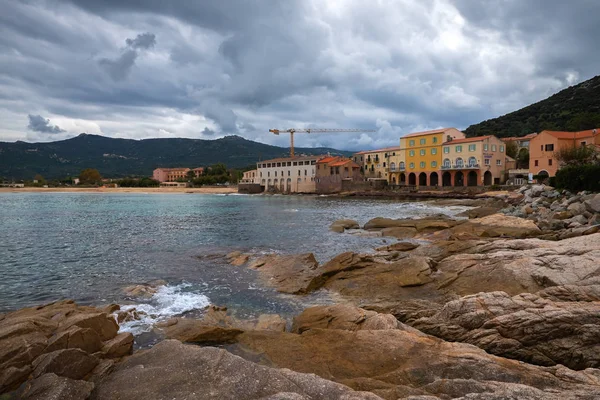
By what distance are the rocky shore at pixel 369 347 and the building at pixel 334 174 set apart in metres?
89.0

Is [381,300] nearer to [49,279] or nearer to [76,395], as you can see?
[76,395]

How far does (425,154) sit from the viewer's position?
91000 millimetres

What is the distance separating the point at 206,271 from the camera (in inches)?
736

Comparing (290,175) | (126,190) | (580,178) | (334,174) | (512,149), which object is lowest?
(126,190)

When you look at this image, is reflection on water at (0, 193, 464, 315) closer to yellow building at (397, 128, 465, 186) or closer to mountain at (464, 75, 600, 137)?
yellow building at (397, 128, 465, 186)

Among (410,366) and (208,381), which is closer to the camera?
(208,381)

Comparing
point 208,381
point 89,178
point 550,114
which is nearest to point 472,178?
point 550,114

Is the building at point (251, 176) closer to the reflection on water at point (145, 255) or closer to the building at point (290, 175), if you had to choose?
the building at point (290, 175)

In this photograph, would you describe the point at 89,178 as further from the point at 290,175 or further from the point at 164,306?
the point at 164,306

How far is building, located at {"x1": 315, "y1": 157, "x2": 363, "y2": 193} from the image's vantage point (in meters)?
103

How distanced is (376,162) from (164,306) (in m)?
99.4

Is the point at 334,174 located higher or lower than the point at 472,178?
higher

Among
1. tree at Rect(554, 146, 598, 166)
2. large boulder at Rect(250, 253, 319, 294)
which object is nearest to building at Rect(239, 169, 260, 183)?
tree at Rect(554, 146, 598, 166)

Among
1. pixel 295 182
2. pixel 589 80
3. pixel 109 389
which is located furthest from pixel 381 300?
pixel 589 80
